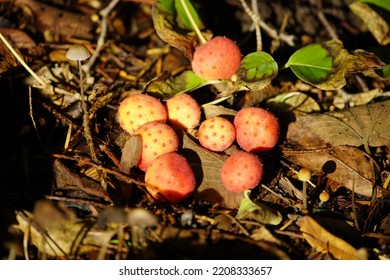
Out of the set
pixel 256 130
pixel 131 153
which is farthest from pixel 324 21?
pixel 131 153

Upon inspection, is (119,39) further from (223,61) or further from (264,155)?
(264,155)

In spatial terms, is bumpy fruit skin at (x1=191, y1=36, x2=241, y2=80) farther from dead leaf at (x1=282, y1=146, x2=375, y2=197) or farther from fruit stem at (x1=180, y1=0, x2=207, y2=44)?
dead leaf at (x1=282, y1=146, x2=375, y2=197)

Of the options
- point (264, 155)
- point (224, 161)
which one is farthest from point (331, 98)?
point (224, 161)

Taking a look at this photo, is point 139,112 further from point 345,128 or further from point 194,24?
point 345,128

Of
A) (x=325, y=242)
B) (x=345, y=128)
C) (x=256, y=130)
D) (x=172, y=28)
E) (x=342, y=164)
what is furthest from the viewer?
(x=172, y=28)

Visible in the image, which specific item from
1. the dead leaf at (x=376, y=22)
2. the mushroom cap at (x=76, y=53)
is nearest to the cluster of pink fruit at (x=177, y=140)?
the mushroom cap at (x=76, y=53)

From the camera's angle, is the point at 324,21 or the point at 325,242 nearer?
the point at 325,242

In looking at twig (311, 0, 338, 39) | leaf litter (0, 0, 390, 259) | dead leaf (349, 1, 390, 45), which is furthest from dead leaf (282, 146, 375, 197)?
twig (311, 0, 338, 39)
